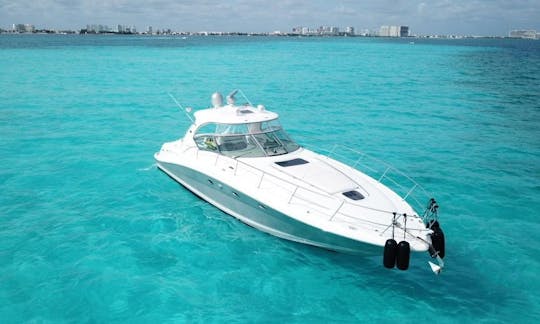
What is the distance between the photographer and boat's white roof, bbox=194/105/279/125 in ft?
41.6

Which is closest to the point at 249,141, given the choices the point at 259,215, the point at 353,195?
the point at 259,215

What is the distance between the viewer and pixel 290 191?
412 inches

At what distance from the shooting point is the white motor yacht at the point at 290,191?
8.94m

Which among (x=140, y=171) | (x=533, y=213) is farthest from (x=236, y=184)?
(x=533, y=213)

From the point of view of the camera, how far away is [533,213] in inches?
517

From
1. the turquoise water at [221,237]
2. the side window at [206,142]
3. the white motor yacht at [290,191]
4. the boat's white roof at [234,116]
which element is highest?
the boat's white roof at [234,116]

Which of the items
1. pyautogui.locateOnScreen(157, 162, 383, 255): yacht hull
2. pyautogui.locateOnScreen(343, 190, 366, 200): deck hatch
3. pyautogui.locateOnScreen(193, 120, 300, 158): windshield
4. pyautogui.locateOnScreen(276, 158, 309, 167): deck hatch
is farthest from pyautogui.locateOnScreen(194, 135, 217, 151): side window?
pyautogui.locateOnScreen(343, 190, 366, 200): deck hatch

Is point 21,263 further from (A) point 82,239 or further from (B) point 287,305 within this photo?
(B) point 287,305

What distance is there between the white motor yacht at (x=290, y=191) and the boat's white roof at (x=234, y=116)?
0.03 metres

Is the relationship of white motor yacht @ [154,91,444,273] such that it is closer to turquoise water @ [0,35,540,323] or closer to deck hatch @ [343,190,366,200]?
deck hatch @ [343,190,366,200]

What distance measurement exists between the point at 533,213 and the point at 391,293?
23.5 ft

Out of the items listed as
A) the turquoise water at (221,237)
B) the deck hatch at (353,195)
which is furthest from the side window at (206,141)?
the deck hatch at (353,195)

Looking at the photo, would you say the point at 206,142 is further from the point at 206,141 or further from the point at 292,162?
the point at 292,162

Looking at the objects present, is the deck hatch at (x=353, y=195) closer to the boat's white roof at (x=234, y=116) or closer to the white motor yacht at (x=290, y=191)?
the white motor yacht at (x=290, y=191)
